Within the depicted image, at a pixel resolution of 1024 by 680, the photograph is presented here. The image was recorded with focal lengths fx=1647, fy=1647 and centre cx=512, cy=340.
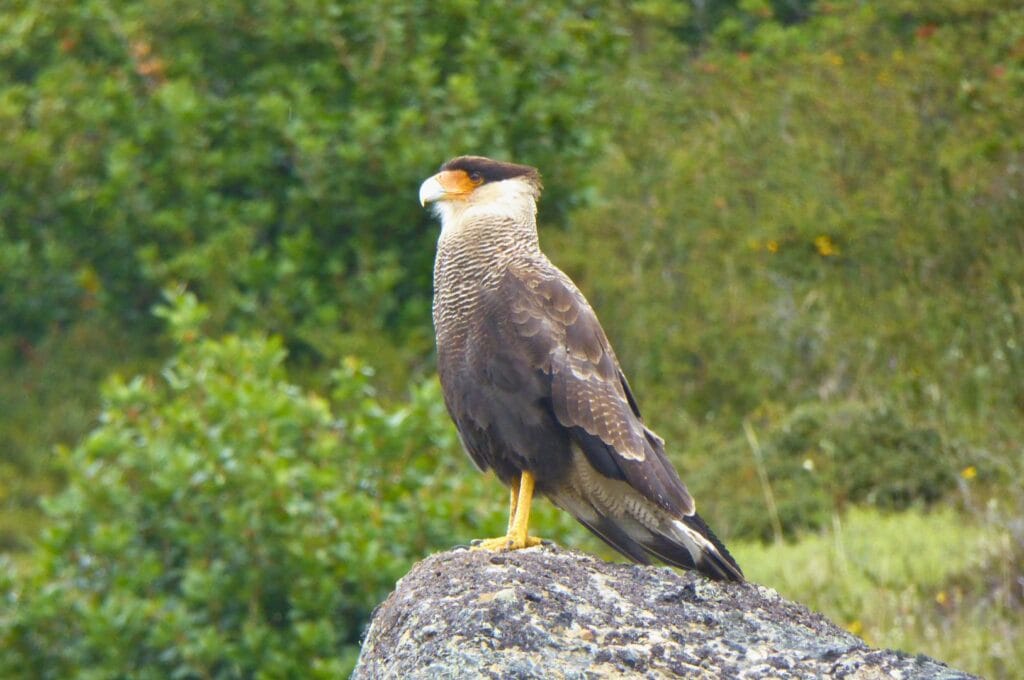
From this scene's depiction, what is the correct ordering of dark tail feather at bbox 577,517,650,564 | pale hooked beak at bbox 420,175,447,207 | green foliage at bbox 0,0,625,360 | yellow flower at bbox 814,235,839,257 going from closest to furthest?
dark tail feather at bbox 577,517,650,564, pale hooked beak at bbox 420,175,447,207, green foliage at bbox 0,0,625,360, yellow flower at bbox 814,235,839,257

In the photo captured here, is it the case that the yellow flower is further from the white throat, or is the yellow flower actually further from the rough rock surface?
the rough rock surface

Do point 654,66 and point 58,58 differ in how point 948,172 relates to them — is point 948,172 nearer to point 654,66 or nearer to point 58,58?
point 654,66

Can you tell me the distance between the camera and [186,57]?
9.68 m

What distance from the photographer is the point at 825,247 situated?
9.66 m

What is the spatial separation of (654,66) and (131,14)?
431 cm

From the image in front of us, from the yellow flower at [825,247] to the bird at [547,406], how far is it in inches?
209

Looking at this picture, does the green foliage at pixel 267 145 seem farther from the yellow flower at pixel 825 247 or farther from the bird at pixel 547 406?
the bird at pixel 547 406

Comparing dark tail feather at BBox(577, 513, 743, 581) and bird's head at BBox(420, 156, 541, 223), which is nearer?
dark tail feather at BBox(577, 513, 743, 581)

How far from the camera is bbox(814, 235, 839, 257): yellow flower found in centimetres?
963

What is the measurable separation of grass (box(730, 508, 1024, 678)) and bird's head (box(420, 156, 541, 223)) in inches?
88.1

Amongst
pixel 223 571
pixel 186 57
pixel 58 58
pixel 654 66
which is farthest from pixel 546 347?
pixel 654 66

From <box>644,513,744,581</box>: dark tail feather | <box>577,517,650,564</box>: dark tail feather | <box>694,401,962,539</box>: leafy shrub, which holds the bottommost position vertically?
<box>694,401,962,539</box>: leafy shrub

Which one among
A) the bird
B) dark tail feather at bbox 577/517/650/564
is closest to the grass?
dark tail feather at bbox 577/517/650/564

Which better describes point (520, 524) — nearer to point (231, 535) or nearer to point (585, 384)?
point (585, 384)
